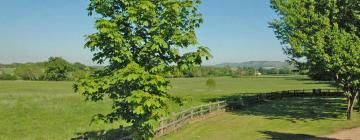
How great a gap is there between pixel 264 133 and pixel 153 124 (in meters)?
16.5

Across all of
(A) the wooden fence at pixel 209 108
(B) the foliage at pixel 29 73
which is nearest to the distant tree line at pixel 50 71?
(B) the foliage at pixel 29 73

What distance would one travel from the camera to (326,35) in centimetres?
3145

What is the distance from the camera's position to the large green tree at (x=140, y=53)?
13.1 metres

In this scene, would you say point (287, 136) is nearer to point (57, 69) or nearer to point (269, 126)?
point (269, 126)

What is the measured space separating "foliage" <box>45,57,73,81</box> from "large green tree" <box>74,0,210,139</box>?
180533 millimetres

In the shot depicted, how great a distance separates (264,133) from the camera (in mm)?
28250

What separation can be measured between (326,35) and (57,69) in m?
171

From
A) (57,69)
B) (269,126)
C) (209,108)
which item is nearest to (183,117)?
(269,126)

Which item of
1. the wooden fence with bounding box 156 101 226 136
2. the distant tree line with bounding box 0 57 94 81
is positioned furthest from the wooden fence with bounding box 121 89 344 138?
the distant tree line with bounding box 0 57 94 81

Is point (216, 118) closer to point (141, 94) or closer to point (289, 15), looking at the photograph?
point (289, 15)

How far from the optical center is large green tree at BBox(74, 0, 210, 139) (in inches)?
515

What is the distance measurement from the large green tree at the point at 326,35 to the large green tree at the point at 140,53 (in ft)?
63.8

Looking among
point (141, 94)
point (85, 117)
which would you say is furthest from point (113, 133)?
point (85, 117)

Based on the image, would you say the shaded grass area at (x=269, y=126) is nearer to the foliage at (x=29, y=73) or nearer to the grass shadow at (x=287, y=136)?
the grass shadow at (x=287, y=136)
